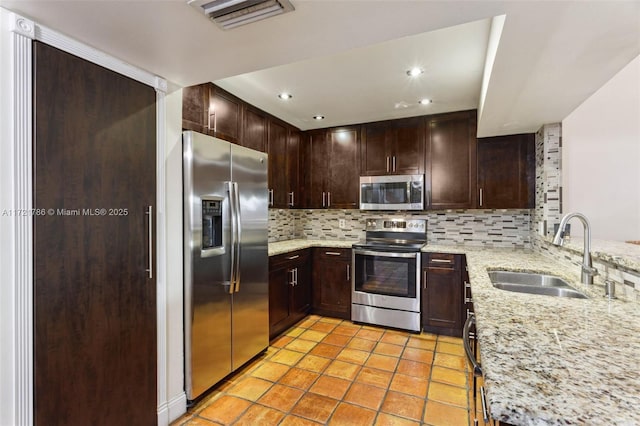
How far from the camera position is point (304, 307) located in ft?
12.1

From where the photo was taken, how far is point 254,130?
315 cm

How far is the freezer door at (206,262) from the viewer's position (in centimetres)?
206

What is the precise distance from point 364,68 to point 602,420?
2326 mm

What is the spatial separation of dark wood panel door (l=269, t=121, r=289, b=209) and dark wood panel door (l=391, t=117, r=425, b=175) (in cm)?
133

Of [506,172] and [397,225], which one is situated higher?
[506,172]

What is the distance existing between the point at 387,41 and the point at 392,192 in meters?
2.05

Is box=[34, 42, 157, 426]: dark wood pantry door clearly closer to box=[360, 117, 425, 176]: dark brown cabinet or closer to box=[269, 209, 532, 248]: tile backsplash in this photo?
box=[269, 209, 532, 248]: tile backsplash

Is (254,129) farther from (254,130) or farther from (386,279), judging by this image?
(386,279)

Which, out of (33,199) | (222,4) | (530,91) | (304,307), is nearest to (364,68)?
(530,91)

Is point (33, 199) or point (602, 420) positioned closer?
point (602, 420)

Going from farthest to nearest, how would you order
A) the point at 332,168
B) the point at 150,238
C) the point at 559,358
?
the point at 332,168 < the point at 150,238 < the point at 559,358

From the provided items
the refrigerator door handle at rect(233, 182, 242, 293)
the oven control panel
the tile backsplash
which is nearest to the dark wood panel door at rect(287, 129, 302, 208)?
the tile backsplash

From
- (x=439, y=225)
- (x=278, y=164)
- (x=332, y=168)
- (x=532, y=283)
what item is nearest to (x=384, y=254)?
(x=439, y=225)

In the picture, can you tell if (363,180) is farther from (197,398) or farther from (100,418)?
(100,418)
